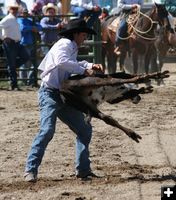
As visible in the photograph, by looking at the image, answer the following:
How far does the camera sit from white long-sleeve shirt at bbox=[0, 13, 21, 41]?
51.0 feet

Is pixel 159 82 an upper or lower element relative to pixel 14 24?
lower

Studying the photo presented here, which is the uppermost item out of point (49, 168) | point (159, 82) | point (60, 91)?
point (60, 91)

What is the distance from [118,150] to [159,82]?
295 inches

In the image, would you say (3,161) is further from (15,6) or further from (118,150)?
(15,6)

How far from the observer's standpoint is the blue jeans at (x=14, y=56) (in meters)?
15.7

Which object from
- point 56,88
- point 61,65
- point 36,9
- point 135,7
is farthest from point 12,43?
point 61,65

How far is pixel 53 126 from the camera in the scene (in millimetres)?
7320

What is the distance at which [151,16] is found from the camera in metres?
16.7

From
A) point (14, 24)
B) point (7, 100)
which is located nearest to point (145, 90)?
point (7, 100)

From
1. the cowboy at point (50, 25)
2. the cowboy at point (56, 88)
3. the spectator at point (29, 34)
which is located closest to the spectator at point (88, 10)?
the cowboy at point (50, 25)

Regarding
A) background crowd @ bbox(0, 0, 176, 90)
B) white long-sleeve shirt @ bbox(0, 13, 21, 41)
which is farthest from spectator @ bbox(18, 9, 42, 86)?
white long-sleeve shirt @ bbox(0, 13, 21, 41)

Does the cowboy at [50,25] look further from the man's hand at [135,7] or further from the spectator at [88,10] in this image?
the man's hand at [135,7]

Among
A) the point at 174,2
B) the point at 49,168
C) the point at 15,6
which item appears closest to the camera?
the point at 49,168

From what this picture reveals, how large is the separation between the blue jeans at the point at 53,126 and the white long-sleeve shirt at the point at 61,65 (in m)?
0.12
